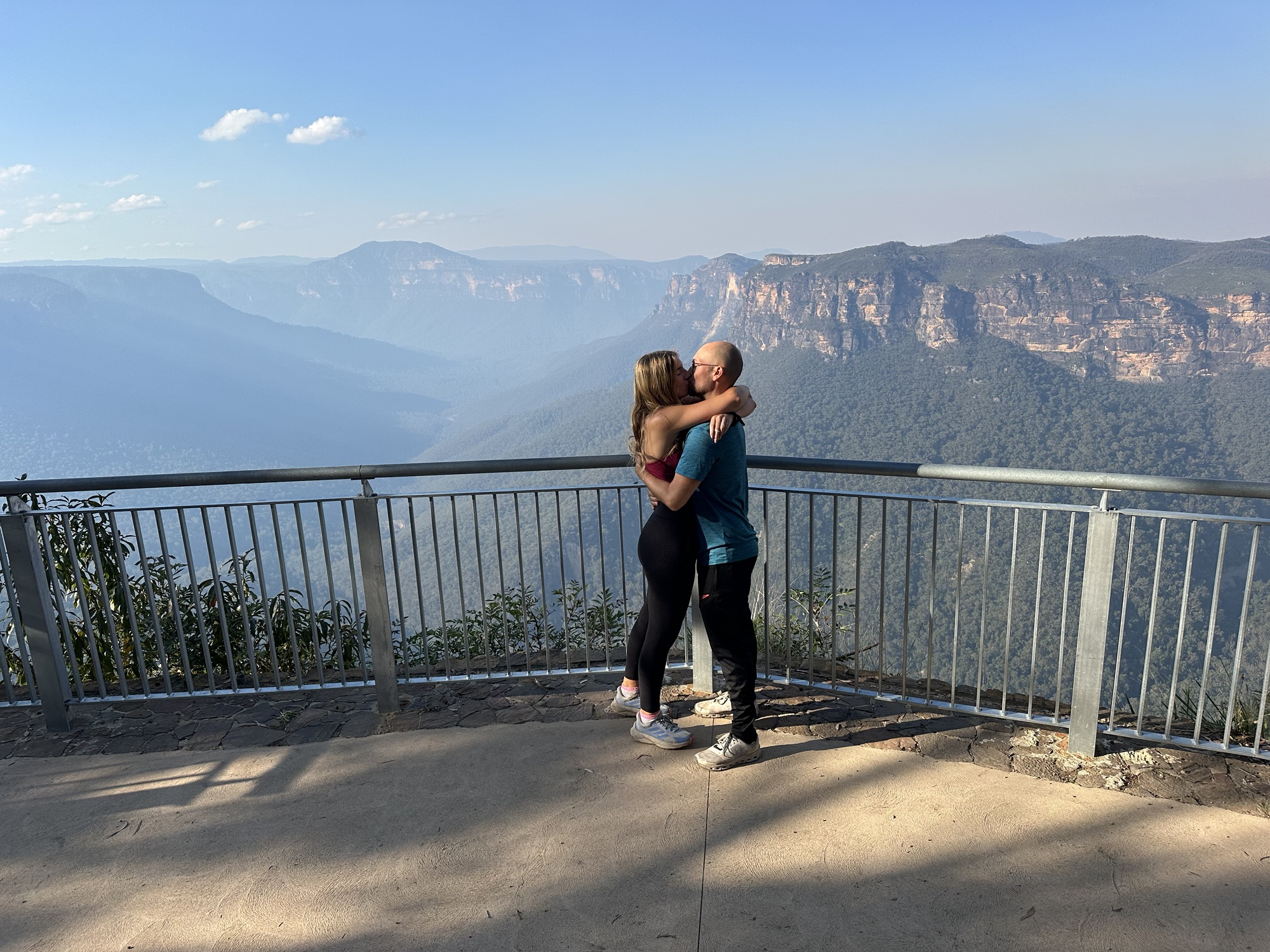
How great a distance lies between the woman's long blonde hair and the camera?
2660 mm

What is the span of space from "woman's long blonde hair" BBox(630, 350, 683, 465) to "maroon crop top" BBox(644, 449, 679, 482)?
0.08ft

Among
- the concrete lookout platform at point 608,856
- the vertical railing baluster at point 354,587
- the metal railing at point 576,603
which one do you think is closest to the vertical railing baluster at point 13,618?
the metal railing at point 576,603

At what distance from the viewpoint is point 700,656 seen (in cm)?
354

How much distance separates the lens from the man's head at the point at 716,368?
104 inches

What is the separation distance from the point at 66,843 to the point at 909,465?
10.3 ft

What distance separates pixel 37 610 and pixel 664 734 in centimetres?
264

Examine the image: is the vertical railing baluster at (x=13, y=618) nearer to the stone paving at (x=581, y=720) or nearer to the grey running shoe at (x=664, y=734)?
the stone paving at (x=581, y=720)

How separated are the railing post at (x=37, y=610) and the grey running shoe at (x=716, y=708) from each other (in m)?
2.71

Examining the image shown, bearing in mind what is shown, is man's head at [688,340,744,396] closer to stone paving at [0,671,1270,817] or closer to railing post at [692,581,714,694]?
railing post at [692,581,714,694]

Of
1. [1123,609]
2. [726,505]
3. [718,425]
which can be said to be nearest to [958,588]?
[1123,609]

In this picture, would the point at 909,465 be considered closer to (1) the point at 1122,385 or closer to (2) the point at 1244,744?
(2) the point at 1244,744

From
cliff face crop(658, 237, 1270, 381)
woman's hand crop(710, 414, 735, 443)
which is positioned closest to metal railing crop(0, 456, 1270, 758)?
woman's hand crop(710, 414, 735, 443)

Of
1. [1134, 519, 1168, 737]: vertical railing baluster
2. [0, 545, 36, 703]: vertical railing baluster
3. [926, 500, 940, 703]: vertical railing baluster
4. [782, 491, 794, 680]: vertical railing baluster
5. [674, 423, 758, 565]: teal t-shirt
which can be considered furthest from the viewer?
[0, 545, 36, 703]: vertical railing baluster

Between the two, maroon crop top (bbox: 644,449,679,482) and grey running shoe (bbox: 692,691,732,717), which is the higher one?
maroon crop top (bbox: 644,449,679,482)
